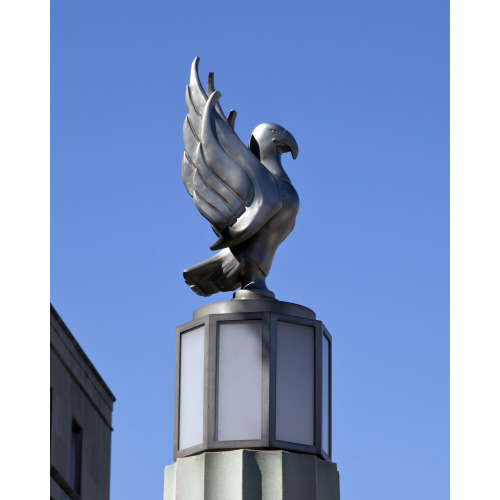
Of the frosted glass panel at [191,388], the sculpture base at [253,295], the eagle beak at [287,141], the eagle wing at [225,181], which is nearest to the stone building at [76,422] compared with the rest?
the eagle beak at [287,141]

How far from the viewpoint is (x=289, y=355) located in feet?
23.2

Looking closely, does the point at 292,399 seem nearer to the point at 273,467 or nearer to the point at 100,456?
the point at 273,467

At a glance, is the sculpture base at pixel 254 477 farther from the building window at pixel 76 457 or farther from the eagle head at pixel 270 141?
the building window at pixel 76 457

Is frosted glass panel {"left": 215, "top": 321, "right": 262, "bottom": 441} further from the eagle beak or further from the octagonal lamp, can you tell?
the eagle beak

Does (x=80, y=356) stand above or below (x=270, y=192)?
above

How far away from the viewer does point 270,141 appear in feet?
25.4

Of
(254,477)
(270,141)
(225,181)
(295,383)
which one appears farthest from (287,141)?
(254,477)

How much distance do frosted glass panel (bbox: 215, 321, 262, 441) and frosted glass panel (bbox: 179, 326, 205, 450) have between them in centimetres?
13

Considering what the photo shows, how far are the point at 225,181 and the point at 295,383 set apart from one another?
4.26ft

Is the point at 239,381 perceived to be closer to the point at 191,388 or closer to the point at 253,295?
the point at 191,388

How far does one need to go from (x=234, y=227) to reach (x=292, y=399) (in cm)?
110

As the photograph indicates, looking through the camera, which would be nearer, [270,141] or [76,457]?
[270,141]
